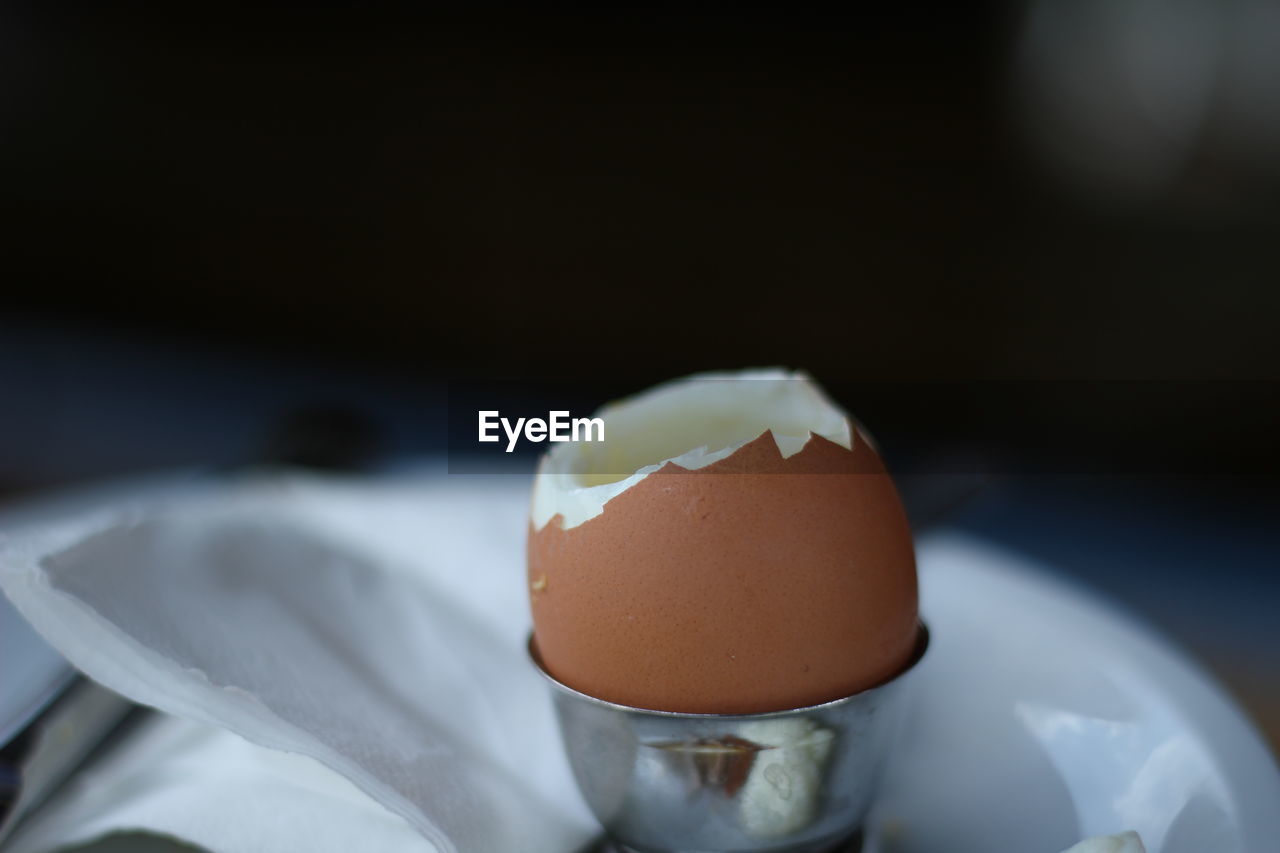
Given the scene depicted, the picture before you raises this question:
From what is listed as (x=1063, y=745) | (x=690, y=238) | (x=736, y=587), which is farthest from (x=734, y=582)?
(x=690, y=238)

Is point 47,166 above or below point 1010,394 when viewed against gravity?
above

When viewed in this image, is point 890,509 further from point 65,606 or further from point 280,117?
point 280,117

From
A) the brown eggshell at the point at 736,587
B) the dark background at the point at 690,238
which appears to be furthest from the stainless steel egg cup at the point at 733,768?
the dark background at the point at 690,238

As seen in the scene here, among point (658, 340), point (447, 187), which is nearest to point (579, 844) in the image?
point (658, 340)

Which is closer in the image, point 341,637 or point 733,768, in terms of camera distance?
point 733,768

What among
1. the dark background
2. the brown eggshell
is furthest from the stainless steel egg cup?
the dark background

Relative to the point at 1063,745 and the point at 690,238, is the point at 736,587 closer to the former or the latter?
the point at 1063,745
